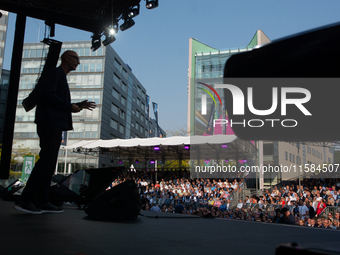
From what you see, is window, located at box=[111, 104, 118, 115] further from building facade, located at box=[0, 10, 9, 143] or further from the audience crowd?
the audience crowd

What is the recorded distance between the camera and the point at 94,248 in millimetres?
1259

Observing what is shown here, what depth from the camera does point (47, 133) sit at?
284cm

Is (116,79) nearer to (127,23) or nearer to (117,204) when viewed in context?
(127,23)

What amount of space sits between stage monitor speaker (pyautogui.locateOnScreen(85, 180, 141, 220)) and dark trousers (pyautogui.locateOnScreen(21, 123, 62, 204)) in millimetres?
550

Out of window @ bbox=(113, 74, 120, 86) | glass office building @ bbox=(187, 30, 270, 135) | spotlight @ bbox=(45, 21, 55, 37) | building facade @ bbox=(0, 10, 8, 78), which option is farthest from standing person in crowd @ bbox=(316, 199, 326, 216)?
building facade @ bbox=(0, 10, 8, 78)

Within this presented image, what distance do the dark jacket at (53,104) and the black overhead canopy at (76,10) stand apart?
7.13 m

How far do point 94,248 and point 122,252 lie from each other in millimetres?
144

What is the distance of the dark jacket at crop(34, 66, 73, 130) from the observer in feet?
9.37

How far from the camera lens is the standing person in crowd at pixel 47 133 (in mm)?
2744

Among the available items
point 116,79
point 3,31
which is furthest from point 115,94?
point 3,31

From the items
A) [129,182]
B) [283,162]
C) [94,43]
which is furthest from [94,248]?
[283,162]

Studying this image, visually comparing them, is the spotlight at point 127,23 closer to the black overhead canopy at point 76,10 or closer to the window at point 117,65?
the black overhead canopy at point 76,10

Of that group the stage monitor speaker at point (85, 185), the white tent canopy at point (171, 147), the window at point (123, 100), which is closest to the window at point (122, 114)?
the window at point (123, 100)

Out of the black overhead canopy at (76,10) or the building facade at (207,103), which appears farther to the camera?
the building facade at (207,103)
